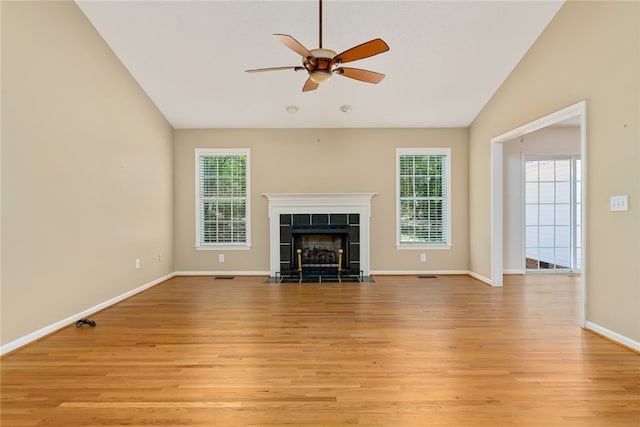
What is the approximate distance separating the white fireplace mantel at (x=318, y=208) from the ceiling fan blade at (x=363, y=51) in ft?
9.69

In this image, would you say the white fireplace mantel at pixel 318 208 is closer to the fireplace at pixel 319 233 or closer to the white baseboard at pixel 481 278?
the fireplace at pixel 319 233

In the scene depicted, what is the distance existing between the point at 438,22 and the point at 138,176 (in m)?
4.28

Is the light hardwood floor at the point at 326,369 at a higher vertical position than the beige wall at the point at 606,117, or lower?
lower

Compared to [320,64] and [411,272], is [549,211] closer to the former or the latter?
[411,272]

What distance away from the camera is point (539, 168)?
5809mm

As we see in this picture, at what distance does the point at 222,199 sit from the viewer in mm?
5758

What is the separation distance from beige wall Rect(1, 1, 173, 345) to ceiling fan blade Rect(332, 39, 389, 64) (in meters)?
2.64

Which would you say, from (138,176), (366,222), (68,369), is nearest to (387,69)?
(366,222)

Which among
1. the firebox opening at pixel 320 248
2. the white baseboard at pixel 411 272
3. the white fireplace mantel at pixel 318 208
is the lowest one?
the white baseboard at pixel 411 272

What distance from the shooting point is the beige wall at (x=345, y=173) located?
18.6 feet

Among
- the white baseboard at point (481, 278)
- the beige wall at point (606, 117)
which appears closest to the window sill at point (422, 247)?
the white baseboard at point (481, 278)

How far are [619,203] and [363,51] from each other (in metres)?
2.51

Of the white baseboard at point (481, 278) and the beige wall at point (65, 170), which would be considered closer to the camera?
the beige wall at point (65, 170)

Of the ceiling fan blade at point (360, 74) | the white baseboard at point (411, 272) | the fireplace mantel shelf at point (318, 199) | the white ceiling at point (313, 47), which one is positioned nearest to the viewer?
the ceiling fan blade at point (360, 74)
